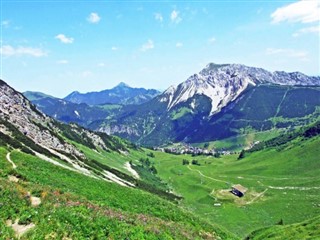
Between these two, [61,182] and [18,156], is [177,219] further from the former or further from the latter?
[18,156]

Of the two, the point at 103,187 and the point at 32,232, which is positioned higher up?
the point at 32,232

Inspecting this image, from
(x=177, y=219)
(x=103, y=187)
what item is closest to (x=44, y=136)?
(x=103, y=187)

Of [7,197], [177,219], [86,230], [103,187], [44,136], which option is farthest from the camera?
[44,136]

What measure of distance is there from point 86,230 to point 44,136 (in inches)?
6639

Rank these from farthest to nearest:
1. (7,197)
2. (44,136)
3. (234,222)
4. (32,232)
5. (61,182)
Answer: (44,136) < (234,222) < (61,182) < (7,197) < (32,232)

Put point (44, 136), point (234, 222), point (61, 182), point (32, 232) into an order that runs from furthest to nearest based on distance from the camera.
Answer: point (44, 136) < point (234, 222) < point (61, 182) < point (32, 232)

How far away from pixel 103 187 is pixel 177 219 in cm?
1934

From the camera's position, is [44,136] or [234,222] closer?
[234,222]

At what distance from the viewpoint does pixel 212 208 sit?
182625 millimetres

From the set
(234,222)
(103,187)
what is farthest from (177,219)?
(234,222)

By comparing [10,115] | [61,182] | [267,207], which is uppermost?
[10,115]

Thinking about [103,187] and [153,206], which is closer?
[153,206]

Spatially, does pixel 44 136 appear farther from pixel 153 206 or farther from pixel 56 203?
pixel 56 203

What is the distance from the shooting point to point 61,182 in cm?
6488
